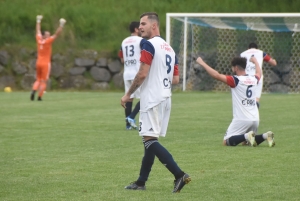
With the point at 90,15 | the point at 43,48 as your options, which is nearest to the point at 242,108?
the point at 43,48

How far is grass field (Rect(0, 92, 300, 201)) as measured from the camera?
7.22 meters

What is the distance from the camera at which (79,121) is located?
50.6 ft

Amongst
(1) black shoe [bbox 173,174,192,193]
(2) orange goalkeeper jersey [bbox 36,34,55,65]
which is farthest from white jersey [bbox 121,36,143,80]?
(2) orange goalkeeper jersey [bbox 36,34,55,65]

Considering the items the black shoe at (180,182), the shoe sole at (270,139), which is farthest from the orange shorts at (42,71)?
the black shoe at (180,182)

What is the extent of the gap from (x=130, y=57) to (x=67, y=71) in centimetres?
1643

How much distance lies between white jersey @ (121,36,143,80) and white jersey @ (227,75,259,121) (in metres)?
3.32

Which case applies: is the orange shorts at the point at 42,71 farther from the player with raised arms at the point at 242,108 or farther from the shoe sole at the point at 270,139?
the shoe sole at the point at 270,139

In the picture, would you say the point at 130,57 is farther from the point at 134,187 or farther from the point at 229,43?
the point at 229,43

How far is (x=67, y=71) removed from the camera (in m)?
30.8

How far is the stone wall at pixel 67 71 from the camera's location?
30.4 m

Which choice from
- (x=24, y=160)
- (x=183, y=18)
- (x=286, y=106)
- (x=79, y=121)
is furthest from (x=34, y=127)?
(x=183, y=18)

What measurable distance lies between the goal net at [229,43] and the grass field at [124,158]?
10330 mm

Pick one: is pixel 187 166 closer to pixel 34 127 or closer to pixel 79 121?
pixel 34 127

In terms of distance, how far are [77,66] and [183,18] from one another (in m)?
5.05
